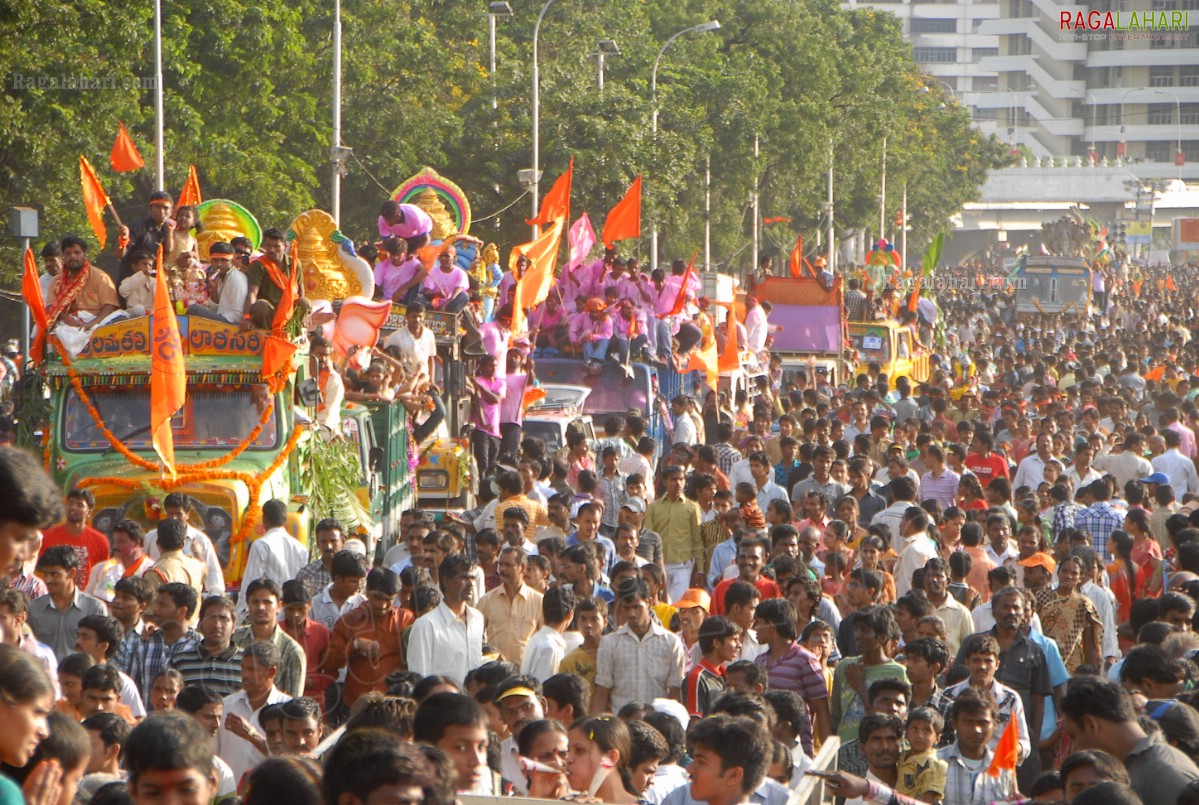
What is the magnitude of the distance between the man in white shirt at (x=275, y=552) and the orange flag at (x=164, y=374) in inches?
34.1

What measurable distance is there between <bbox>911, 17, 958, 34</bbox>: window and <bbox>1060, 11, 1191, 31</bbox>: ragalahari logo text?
1670 cm

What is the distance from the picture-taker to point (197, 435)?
12703 millimetres

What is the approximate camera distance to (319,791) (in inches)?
185

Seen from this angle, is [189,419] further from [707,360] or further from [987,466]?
[707,360]

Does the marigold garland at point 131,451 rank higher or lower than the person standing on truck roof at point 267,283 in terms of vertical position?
lower

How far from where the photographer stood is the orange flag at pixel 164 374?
1209cm

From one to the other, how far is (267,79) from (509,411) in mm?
15673

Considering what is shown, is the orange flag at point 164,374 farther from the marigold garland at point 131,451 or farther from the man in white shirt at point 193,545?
the man in white shirt at point 193,545

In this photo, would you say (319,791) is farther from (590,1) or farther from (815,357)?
(590,1)

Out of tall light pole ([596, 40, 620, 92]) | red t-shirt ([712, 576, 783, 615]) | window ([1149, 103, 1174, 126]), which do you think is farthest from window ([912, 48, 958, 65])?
red t-shirt ([712, 576, 783, 615])

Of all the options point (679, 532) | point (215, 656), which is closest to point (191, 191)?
point (679, 532)

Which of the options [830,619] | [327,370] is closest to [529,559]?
[830,619]

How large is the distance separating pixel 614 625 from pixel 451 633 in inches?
41.4

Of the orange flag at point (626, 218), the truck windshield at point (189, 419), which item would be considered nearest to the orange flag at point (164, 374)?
the truck windshield at point (189, 419)
